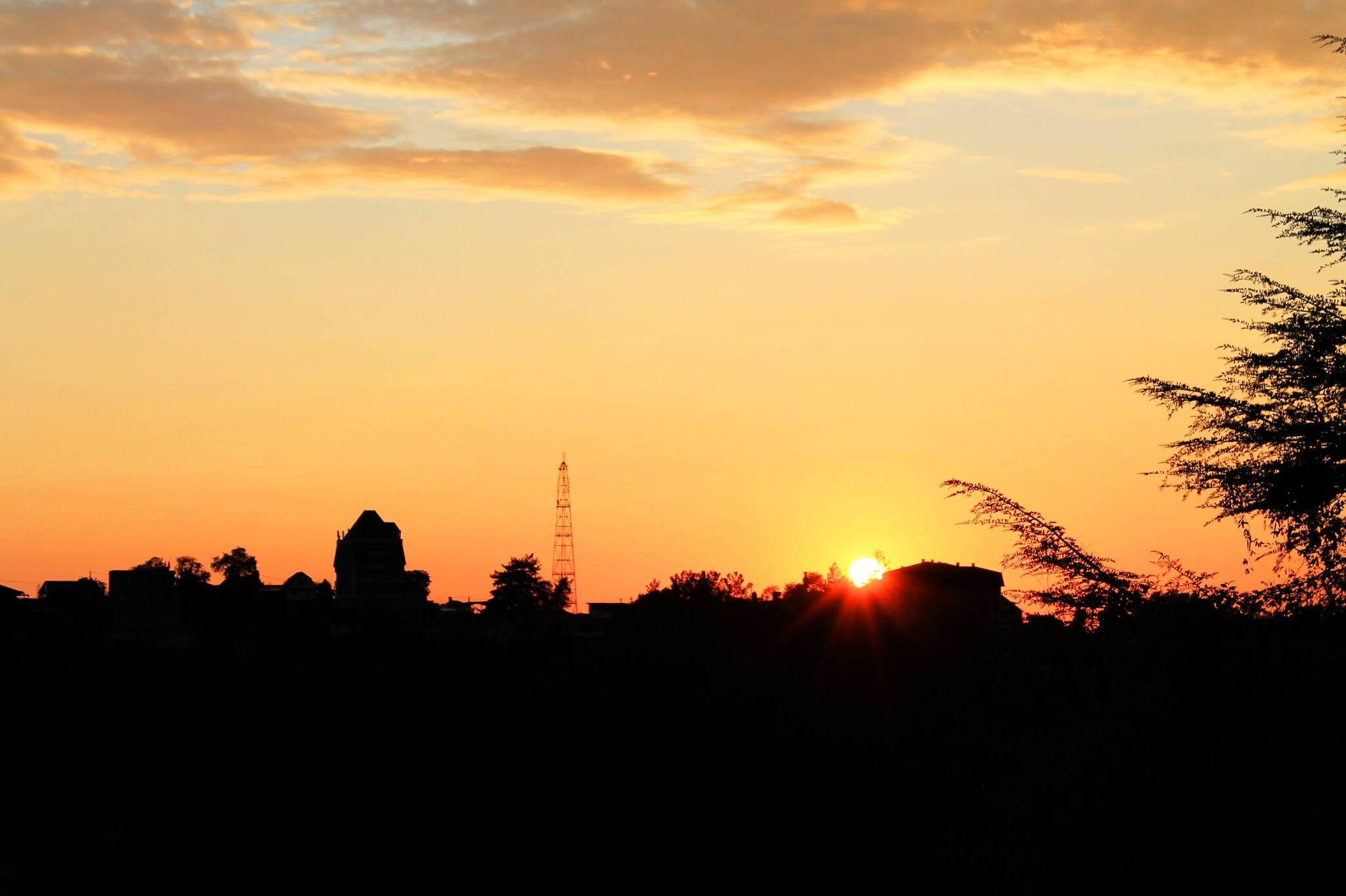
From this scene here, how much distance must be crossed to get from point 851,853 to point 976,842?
18.1 metres

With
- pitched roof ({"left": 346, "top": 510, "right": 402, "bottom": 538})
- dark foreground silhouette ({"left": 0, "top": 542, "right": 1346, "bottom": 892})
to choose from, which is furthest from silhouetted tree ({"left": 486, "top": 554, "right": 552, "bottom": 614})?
dark foreground silhouette ({"left": 0, "top": 542, "right": 1346, "bottom": 892})

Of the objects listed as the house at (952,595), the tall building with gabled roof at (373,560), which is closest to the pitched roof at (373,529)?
the tall building with gabled roof at (373,560)

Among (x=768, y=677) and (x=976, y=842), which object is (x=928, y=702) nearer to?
(x=768, y=677)

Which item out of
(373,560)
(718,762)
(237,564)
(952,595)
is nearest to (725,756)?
(718,762)

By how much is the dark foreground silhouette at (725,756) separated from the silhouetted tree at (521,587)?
85.2m

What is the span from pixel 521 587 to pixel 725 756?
381ft

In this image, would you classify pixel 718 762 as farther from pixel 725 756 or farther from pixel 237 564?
Answer: pixel 237 564

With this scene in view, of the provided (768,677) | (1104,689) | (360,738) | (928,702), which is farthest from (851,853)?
(1104,689)

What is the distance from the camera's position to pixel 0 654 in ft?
193

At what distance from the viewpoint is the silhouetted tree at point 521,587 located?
150m

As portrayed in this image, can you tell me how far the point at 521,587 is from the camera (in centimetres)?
15375

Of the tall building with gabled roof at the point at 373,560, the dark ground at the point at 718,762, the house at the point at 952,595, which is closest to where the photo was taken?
the dark ground at the point at 718,762

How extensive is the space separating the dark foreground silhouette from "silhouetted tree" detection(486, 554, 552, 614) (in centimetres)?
8515

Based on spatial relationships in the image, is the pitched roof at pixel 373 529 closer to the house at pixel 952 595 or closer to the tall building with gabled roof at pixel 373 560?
the tall building with gabled roof at pixel 373 560
